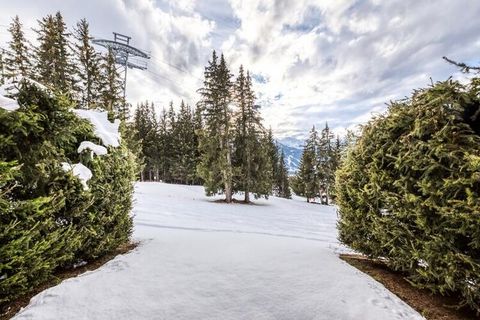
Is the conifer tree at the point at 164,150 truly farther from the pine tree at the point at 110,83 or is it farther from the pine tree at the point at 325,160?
the pine tree at the point at 325,160

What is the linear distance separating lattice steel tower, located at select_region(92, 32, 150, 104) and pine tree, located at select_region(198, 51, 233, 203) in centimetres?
922

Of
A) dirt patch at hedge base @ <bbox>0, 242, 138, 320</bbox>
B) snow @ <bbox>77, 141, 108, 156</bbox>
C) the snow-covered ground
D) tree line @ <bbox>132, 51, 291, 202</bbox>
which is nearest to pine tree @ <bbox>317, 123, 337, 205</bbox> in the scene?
tree line @ <bbox>132, 51, 291, 202</bbox>

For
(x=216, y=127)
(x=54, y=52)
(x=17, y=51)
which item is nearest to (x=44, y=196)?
(x=216, y=127)

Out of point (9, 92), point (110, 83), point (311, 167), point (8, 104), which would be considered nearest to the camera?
point (8, 104)

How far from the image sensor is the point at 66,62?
74.8 feet

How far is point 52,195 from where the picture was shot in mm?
3650

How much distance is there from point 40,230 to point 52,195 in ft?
1.61

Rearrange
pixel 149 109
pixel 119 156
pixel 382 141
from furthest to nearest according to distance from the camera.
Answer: pixel 149 109 → pixel 119 156 → pixel 382 141

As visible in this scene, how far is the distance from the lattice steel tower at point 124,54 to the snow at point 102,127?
76.9 ft

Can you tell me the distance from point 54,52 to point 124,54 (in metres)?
8.20

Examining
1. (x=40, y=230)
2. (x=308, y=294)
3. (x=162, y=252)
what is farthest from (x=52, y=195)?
(x=308, y=294)

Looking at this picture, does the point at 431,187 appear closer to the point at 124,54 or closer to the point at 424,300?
the point at 424,300

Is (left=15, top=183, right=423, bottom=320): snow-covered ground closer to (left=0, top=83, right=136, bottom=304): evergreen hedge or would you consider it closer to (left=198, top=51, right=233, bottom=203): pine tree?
(left=0, top=83, right=136, bottom=304): evergreen hedge

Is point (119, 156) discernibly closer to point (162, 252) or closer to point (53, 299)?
point (162, 252)
